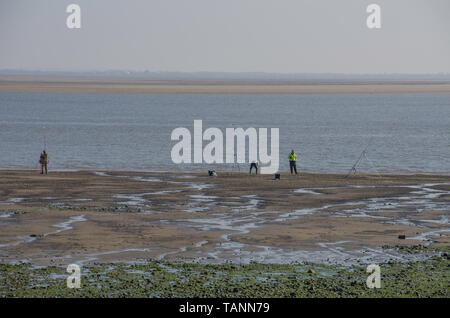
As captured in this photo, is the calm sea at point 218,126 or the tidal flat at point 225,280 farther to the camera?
the calm sea at point 218,126

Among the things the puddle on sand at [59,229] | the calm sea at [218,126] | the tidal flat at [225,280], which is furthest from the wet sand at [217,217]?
the calm sea at [218,126]

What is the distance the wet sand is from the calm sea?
477 inches

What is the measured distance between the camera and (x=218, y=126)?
10850cm

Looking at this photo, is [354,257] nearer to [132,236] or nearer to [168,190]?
[132,236]

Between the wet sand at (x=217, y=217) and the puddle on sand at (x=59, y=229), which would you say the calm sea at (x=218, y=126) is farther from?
the puddle on sand at (x=59, y=229)

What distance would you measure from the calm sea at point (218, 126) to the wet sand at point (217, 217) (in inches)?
477

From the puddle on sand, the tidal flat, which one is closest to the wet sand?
the puddle on sand

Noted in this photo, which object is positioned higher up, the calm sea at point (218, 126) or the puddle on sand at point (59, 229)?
the calm sea at point (218, 126)

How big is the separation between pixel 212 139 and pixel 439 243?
5855 centimetres

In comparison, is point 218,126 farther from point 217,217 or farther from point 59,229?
point 59,229

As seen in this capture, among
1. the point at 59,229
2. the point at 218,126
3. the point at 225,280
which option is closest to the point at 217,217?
the point at 59,229

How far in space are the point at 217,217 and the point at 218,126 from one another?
72359 mm

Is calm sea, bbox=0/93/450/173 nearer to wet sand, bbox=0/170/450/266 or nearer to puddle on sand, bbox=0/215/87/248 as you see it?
wet sand, bbox=0/170/450/266

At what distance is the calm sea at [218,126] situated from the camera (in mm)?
65250
